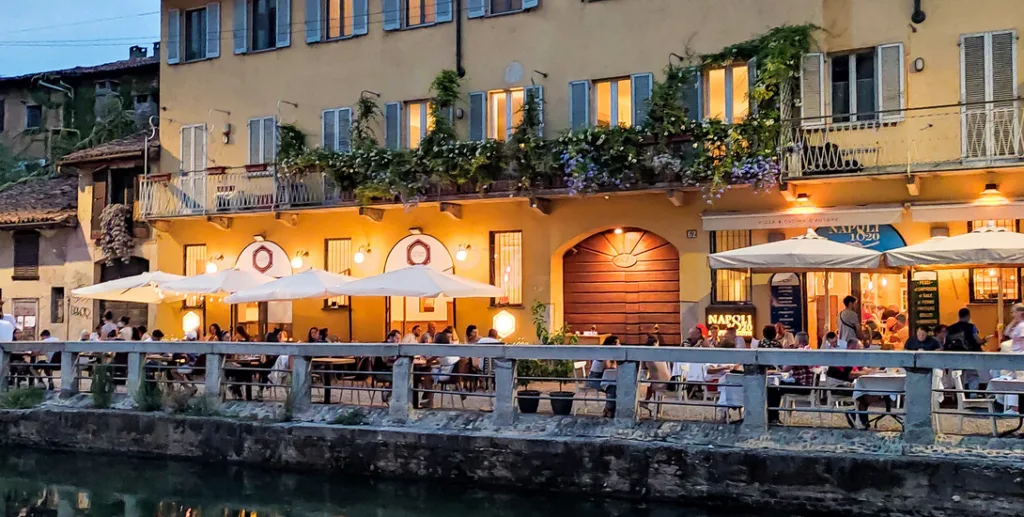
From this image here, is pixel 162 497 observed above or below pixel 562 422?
below

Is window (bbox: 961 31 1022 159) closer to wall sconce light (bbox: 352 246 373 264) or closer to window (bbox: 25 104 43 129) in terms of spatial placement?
wall sconce light (bbox: 352 246 373 264)

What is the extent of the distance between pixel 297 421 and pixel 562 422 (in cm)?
355

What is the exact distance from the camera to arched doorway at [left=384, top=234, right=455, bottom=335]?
2022 cm

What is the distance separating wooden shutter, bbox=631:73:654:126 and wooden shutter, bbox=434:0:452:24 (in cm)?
405

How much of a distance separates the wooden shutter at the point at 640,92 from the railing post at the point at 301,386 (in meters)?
7.79

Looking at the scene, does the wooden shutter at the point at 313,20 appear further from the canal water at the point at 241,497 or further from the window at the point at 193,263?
the canal water at the point at 241,497

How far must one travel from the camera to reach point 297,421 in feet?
43.0

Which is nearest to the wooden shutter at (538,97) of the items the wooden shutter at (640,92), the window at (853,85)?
the wooden shutter at (640,92)

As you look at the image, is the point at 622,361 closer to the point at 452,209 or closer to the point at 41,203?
the point at 452,209

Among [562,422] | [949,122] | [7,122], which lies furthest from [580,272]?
[7,122]

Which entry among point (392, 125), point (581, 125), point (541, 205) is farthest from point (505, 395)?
point (392, 125)

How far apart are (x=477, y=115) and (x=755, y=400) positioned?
10.5 meters

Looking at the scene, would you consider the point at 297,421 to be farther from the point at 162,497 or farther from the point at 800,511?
the point at 800,511

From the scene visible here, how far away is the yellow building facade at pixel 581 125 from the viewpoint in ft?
53.6
